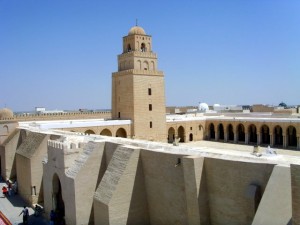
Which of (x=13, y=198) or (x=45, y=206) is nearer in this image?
(x=45, y=206)

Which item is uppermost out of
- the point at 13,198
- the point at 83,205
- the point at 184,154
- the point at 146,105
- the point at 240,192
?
the point at 146,105

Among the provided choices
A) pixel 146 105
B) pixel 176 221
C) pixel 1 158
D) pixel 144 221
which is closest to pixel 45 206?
pixel 144 221

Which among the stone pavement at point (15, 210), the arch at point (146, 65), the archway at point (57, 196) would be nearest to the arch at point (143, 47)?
the arch at point (146, 65)

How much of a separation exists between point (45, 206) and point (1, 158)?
9531mm

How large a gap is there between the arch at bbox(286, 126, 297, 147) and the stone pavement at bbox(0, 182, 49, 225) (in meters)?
24.2

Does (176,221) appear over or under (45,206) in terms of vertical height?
over

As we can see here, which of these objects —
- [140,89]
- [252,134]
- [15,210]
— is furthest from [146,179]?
[252,134]

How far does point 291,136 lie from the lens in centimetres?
3209

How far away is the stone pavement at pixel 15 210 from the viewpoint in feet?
46.7

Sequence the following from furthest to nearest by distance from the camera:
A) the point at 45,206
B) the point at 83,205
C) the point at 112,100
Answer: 1. the point at 112,100
2. the point at 45,206
3. the point at 83,205

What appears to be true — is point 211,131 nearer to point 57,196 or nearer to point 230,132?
point 230,132

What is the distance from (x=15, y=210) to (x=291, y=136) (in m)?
26.3

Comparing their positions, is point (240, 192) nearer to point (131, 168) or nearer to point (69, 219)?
point (131, 168)

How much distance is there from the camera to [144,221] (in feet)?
36.5
